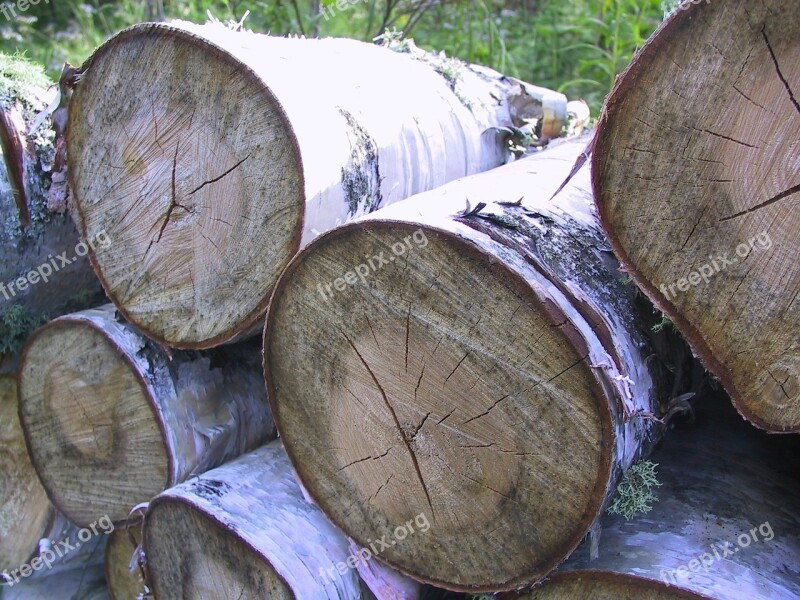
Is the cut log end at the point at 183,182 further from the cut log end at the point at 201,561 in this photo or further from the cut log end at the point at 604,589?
the cut log end at the point at 604,589

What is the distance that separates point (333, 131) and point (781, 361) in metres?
Answer: 1.01

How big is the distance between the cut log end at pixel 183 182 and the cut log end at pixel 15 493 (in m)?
0.81

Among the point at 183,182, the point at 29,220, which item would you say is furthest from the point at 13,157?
the point at 183,182

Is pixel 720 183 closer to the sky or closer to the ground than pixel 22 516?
closer to the sky

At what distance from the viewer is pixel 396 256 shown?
1300 millimetres

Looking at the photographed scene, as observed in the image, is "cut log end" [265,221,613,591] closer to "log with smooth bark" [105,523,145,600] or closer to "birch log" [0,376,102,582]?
"log with smooth bark" [105,523,145,600]

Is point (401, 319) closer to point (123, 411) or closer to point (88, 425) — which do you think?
point (123, 411)

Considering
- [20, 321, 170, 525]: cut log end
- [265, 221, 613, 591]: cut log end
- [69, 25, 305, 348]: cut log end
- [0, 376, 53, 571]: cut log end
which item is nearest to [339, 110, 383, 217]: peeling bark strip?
[69, 25, 305, 348]: cut log end

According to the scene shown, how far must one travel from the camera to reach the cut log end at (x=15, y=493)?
2336mm

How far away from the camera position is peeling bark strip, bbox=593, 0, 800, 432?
109 centimetres

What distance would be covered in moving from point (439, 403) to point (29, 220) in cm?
135

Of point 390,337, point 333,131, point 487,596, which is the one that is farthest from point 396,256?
point 487,596

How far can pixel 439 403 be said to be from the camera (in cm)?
135

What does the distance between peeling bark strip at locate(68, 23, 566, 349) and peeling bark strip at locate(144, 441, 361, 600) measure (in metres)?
0.36
